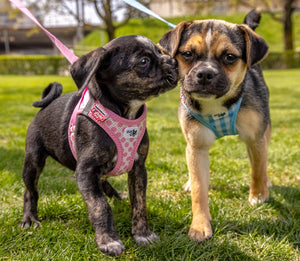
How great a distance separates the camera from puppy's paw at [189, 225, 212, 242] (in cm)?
314

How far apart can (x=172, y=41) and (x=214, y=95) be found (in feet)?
2.27

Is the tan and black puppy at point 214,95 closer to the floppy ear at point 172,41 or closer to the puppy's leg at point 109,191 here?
the floppy ear at point 172,41

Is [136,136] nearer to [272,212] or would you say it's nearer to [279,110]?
[272,212]

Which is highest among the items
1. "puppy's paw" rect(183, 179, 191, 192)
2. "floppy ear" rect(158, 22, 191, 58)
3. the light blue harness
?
"floppy ear" rect(158, 22, 191, 58)

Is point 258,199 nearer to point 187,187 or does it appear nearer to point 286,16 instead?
point 187,187

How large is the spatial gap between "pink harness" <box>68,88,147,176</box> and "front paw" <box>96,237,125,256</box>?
0.56 metres

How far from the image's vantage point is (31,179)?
11.2 feet

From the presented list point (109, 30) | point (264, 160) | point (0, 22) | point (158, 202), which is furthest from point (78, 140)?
point (0, 22)

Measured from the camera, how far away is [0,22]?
201ft

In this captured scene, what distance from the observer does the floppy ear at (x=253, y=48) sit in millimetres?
3379

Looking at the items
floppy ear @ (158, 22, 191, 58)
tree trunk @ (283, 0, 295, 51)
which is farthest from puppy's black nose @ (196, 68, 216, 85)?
tree trunk @ (283, 0, 295, 51)

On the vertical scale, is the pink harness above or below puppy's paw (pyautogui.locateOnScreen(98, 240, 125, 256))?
above

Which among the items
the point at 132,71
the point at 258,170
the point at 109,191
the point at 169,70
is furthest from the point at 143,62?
the point at 258,170

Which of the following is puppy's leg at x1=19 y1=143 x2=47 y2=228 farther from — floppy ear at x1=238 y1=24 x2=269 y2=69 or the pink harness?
floppy ear at x1=238 y1=24 x2=269 y2=69
